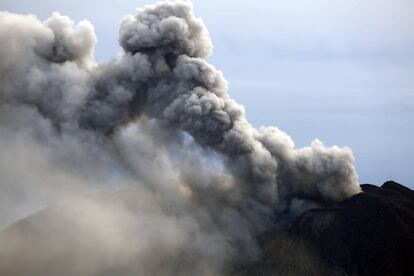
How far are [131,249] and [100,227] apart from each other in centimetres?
686

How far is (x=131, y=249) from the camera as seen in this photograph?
94.9m

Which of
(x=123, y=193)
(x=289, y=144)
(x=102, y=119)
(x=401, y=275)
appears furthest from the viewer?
(x=123, y=193)

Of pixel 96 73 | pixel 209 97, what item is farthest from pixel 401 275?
pixel 96 73

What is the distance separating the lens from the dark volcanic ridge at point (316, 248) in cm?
8869

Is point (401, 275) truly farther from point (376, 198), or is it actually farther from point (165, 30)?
point (165, 30)

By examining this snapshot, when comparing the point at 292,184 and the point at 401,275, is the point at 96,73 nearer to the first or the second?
the point at 292,184

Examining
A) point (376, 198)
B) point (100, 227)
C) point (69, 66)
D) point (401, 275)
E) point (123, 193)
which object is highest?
point (69, 66)

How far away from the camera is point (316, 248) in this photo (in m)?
93.1

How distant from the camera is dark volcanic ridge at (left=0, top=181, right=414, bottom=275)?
88.7m

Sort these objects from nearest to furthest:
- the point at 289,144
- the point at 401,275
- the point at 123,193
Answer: the point at 401,275 < the point at 289,144 < the point at 123,193

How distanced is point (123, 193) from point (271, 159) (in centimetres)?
2838

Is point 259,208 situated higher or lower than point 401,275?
higher

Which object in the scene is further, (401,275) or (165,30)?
(165,30)

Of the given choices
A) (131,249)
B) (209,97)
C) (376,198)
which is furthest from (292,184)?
(131,249)
